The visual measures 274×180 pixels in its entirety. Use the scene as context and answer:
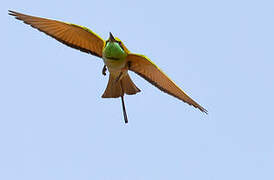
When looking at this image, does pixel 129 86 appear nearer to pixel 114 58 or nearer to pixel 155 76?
pixel 155 76

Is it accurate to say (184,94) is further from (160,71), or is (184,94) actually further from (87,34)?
(87,34)

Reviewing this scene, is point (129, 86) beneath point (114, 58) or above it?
beneath

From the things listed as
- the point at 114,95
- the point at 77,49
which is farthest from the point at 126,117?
the point at 77,49

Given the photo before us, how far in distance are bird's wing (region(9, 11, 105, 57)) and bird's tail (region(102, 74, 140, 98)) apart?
490mm

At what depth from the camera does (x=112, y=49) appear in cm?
1052

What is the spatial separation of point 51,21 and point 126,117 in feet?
5.81

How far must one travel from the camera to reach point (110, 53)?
1053cm

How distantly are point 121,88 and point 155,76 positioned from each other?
60 cm

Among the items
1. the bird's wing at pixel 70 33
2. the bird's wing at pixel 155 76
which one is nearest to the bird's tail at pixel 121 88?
the bird's wing at pixel 155 76

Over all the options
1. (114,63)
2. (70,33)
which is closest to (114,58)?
(114,63)

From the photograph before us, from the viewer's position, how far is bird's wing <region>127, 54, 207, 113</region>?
10.9 metres

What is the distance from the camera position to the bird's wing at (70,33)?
1106 cm

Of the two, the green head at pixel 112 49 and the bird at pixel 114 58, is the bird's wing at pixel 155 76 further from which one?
the green head at pixel 112 49

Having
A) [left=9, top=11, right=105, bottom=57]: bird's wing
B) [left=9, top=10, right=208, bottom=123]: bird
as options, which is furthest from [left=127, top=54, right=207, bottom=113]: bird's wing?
[left=9, top=11, right=105, bottom=57]: bird's wing
